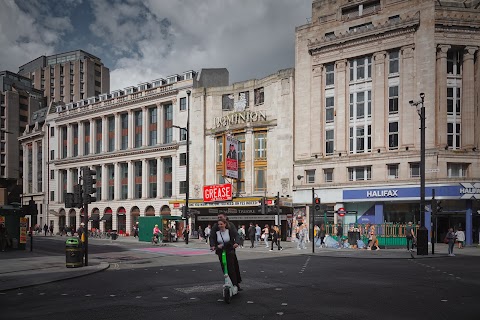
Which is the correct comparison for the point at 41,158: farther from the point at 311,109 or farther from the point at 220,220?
the point at 220,220

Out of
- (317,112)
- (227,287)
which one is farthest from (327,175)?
(227,287)

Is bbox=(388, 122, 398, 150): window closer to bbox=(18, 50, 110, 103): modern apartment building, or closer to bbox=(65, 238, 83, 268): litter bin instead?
bbox=(65, 238, 83, 268): litter bin

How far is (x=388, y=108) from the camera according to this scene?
39656 mm

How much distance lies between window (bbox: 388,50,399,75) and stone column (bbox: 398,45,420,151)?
2.52ft

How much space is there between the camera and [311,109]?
43.4 meters

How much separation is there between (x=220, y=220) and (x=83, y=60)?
11452 centimetres

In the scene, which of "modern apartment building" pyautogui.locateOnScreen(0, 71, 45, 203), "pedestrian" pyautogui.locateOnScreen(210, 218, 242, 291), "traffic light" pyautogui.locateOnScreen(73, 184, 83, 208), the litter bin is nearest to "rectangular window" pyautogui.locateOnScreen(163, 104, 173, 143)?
"traffic light" pyautogui.locateOnScreen(73, 184, 83, 208)

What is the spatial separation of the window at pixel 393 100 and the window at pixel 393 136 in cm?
115

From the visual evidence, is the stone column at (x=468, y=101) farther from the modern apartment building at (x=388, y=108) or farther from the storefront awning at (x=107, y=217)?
the storefront awning at (x=107, y=217)

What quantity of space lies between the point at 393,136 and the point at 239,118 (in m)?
16.3

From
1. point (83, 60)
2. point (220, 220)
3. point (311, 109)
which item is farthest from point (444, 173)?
point (83, 60)

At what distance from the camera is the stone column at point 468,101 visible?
123 ft

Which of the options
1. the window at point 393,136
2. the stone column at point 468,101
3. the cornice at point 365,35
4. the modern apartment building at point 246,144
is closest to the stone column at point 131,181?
the modern apartment building at point 246,144

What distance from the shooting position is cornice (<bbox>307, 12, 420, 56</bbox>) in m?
38.3
